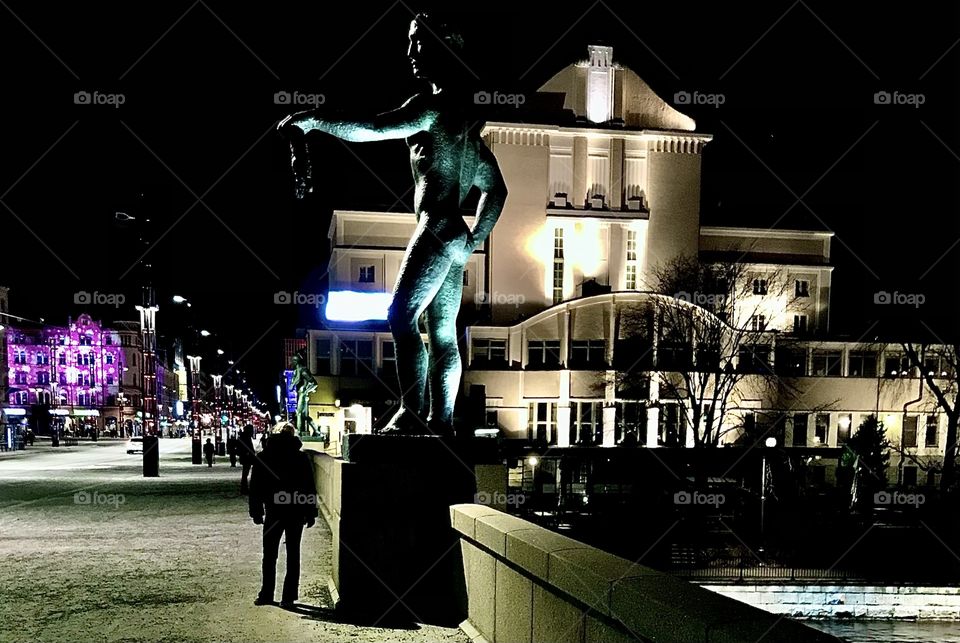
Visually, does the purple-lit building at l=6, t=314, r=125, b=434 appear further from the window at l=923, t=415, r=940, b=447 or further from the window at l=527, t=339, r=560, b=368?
the window at l=923, t=415, r=940, b=447

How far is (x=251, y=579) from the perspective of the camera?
7.98 metres

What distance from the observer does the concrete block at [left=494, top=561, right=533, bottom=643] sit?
172 inches

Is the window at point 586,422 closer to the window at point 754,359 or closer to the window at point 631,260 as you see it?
the window at point 754,359

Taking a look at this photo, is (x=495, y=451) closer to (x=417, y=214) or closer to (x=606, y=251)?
(x=417, y=214)

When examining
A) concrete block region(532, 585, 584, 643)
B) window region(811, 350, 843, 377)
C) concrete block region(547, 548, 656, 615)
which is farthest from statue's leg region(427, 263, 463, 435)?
window region(811, 350, 843, 377)

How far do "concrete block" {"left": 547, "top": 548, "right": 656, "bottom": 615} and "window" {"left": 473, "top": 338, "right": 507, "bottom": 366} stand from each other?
44895 millimetres

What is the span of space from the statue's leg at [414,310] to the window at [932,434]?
52.0 meters

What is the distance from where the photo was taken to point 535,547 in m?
4.08

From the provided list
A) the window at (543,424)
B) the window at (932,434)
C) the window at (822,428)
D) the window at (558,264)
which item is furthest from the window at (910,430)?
the window at (558,264)

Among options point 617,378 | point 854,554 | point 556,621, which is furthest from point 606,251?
point 556,621

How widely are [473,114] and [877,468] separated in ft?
117

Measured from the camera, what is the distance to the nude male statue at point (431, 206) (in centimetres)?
605

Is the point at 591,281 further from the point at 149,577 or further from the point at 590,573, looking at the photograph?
the point at 590,573

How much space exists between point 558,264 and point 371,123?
4751 centimetres
